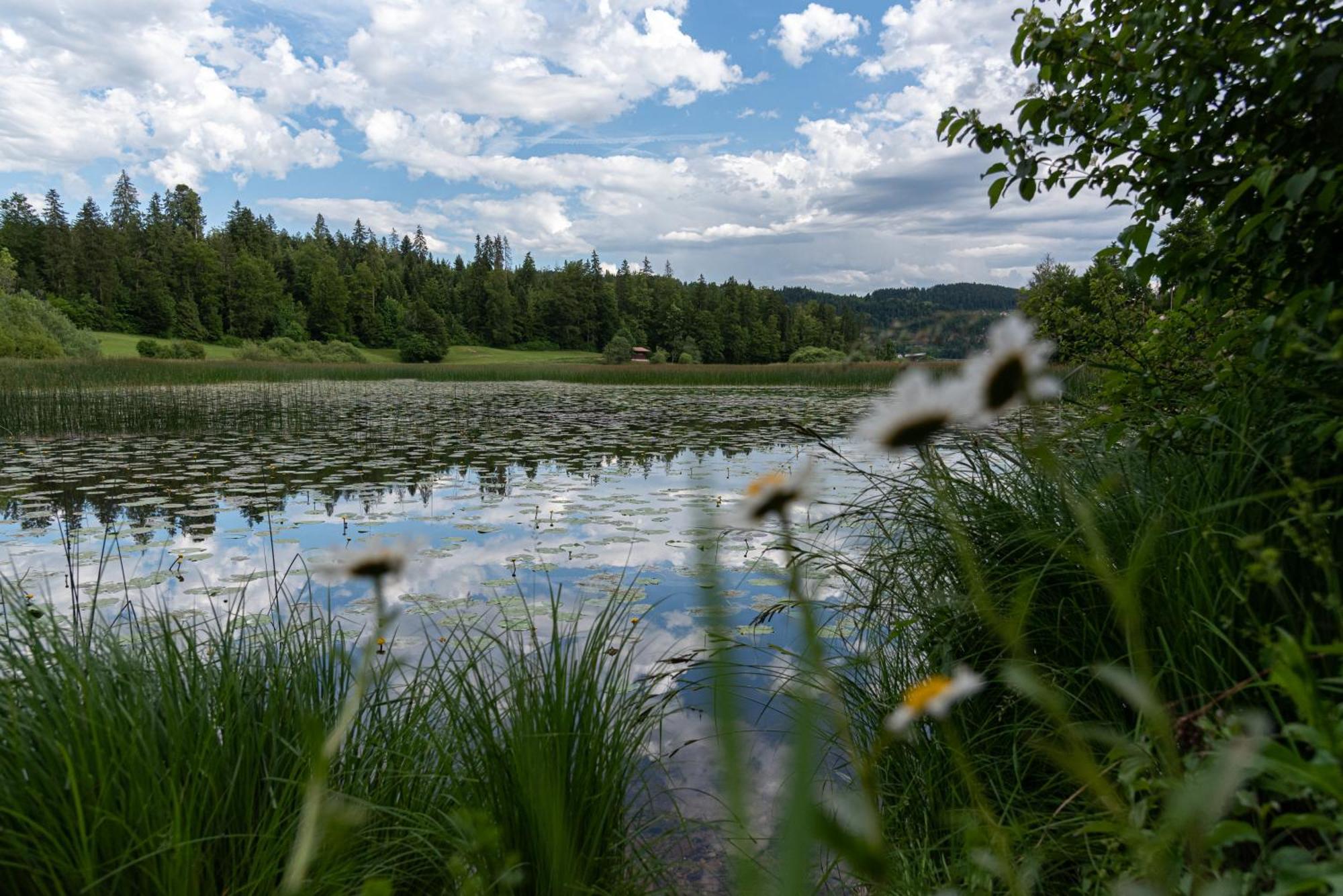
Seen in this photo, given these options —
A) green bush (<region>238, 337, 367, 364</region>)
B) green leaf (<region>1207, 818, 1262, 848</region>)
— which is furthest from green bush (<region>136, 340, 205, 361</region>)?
green leaf (<region>1207, 818, 1262, 848</region>)

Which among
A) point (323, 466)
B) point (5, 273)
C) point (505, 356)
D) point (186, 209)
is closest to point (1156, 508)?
point (323, 466)

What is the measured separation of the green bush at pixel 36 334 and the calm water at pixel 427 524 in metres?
20.7

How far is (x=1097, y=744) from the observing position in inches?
72.9

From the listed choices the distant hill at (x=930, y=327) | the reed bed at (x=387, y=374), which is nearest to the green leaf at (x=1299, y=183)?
the distant hill at (x=930, y=327)

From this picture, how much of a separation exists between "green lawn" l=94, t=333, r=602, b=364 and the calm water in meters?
35.6

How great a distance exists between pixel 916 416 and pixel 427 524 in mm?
5139

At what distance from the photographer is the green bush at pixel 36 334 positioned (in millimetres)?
25438

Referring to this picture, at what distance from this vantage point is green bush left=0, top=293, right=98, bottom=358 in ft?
83.5

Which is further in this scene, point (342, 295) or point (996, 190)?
point (342, 295)

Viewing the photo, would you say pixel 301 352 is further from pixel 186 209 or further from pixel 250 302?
pixel 186 209

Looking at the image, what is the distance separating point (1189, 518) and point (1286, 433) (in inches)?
16.7

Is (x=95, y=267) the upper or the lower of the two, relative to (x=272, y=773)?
upper

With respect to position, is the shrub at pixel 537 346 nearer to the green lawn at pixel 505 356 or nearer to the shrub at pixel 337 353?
the green lawn at pixel 505 356

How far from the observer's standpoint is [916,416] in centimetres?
60
